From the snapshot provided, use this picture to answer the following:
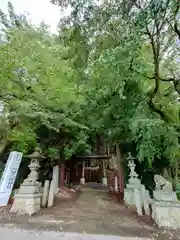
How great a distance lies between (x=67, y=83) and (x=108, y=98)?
4.88ft

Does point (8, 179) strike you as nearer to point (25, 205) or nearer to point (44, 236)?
point (25, 205)

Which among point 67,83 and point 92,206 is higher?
point 67,83

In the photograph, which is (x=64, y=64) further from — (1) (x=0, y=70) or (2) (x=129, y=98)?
(2) (x=129, y=98)

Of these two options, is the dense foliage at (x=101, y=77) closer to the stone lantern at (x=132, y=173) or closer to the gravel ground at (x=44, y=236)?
the stone lantern at (x=132, y=173)

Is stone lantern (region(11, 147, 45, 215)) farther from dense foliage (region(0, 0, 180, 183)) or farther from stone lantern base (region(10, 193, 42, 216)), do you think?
dense foliage (region(0, 0, 180, 183))

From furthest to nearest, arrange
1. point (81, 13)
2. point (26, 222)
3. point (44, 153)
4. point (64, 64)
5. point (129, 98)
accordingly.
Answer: point (44, 153) < point (64, 64) < point (129, 98) < point (26, 222) < point (81, 13)

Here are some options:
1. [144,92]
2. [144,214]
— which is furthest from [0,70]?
[144,214]

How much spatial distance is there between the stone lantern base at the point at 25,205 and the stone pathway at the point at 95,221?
20 centimetres

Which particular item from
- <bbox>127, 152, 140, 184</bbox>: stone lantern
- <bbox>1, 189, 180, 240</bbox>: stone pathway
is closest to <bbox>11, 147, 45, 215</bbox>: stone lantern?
<bbox>1, 189, 180, 240</bbox>: stone pathway

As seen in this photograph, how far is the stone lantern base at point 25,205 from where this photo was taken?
14.7ft

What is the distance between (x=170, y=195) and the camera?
3820 mm

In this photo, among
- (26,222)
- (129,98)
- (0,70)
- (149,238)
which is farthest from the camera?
(129,98)

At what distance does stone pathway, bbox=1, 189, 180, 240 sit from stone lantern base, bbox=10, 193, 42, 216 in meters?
0.20

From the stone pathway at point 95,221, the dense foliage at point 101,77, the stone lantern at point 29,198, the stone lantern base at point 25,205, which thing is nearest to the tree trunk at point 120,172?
the dense foliage at point 101,77
